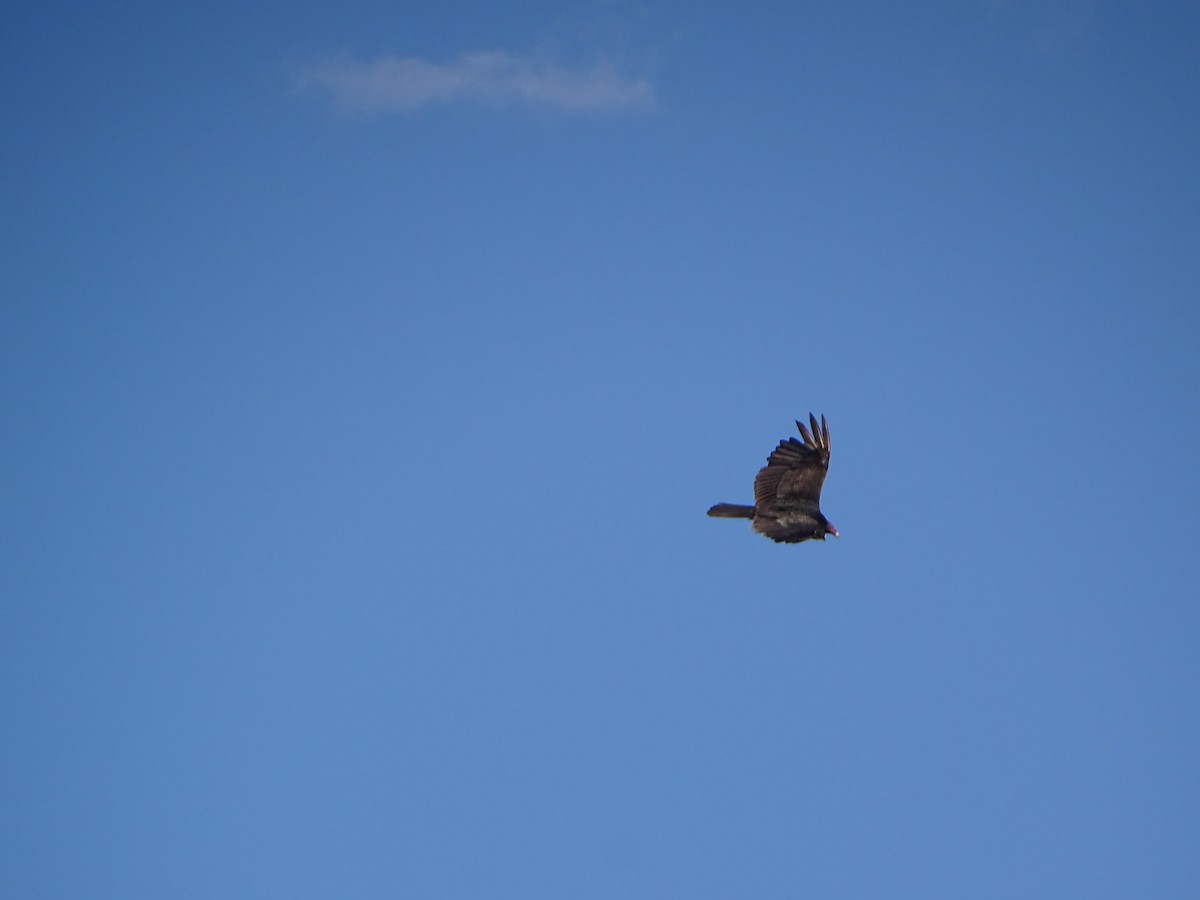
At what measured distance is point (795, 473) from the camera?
35656 millimetres

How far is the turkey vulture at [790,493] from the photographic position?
117 feet

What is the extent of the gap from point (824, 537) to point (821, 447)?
7.46 ft

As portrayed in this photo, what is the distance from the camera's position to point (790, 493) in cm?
3584

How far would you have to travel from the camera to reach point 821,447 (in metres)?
35.5

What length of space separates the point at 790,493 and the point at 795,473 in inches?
20.1

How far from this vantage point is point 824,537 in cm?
3634

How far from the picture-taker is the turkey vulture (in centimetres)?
3556

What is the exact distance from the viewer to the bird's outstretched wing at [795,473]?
117ft

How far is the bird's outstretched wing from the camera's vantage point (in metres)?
35.5

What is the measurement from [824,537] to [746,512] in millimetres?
2041

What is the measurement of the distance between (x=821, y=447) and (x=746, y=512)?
2.29 metres

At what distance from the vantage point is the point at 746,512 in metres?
35.8
